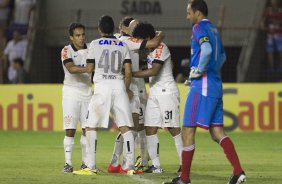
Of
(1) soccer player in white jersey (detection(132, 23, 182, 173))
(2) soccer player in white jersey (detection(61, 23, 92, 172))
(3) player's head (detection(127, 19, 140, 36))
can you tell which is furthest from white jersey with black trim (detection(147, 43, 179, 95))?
(2) soccer player in white jersey (detection(61, 23, 92, 172))

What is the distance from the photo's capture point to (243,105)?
2395 centimetres

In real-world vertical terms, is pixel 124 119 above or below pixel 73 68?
below

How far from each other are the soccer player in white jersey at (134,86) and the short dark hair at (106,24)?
0.66 meters

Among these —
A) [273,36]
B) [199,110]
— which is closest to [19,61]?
[273,36]

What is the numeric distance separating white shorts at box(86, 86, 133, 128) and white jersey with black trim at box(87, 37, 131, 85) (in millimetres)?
166

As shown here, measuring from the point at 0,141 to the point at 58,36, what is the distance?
7111mm

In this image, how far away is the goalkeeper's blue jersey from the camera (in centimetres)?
1251

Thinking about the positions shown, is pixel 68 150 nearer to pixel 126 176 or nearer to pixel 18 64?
pixel 126 176

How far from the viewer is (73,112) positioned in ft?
50.2

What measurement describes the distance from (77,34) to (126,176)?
7.61 feet

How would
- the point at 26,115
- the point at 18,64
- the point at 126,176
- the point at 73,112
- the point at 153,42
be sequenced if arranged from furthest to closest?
the point at 18,64 < the point at 26,115 < the point at 73,112 < the point at 153,42 < the point at 126,176

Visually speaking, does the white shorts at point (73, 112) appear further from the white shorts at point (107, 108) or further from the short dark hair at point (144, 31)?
the short dark hair at point (144, 31)

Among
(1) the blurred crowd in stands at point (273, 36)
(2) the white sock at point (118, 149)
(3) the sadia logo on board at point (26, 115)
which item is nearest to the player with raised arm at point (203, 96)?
(2) the white sock at point (118, 149)

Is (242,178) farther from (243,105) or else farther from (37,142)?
(243,105)
